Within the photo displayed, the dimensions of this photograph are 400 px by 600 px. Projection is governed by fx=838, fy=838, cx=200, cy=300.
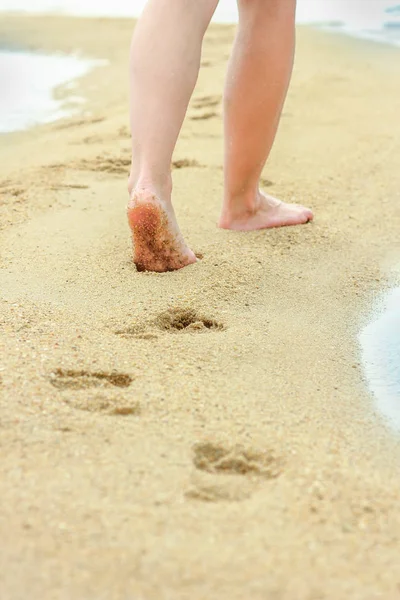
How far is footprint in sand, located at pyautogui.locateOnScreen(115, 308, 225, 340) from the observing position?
1646 millimetres

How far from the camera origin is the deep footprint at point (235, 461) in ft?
3.91

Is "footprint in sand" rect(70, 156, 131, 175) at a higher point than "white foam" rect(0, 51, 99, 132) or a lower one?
higher

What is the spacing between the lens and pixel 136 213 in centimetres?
189

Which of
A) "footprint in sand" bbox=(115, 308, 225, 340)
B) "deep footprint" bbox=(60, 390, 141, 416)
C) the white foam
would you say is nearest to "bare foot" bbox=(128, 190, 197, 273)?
"footprint in sand" bbox=(115, 308, 225, 340)

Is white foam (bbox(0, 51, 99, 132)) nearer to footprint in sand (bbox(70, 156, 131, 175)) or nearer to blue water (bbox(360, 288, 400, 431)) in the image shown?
footprint in sand (bbox(70, 156, 131, 175))

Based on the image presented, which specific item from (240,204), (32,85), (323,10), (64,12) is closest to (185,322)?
(240,204)

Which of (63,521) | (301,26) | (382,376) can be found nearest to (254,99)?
(382,376)

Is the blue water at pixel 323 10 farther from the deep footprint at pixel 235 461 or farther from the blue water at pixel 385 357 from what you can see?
the deep footprint at pixel 235 461

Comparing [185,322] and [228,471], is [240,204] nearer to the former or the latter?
[185,322]

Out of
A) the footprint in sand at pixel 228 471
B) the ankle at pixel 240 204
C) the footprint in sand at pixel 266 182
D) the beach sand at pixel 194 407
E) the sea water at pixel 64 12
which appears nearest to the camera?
the beach sand at pixel 194 407

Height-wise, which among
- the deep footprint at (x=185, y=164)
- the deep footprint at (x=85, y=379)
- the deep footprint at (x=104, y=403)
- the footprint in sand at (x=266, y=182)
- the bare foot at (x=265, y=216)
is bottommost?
the deep footprint at (x=185, y=164)

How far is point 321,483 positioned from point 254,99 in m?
1.32

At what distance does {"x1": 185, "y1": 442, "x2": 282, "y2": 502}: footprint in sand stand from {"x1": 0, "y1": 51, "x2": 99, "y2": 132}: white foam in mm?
2797

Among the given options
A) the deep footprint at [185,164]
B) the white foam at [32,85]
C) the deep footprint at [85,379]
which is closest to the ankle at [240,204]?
the deep footprint at [185,164]
